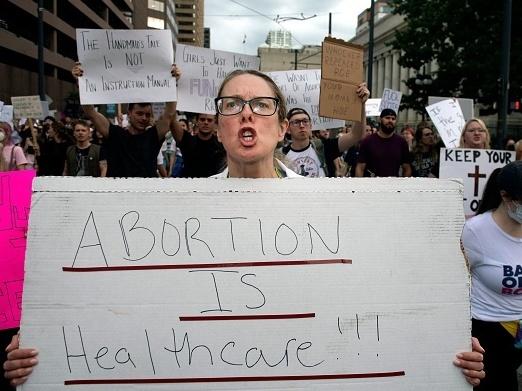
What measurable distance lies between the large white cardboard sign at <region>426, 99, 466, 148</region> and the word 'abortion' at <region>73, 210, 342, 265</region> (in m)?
5.78

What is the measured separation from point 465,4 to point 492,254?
92.6ft

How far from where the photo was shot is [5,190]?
2154 mm

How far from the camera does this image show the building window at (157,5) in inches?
3291

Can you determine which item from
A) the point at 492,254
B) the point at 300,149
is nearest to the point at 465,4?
the point at 300,149

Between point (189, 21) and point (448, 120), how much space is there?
165 metres

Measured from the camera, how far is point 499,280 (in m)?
2.73

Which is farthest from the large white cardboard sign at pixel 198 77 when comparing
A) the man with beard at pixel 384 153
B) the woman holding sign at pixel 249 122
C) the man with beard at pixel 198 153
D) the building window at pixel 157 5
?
the building window at pixel 157 5

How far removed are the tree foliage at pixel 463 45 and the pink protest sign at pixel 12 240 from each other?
2508cm

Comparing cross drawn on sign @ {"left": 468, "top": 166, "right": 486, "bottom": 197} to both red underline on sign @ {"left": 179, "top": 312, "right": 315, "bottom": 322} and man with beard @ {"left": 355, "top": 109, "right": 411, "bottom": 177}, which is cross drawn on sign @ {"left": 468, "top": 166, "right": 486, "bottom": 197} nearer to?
man with beard @ {"left": 355, "top": 109, "right": 411, "bottom": 177}

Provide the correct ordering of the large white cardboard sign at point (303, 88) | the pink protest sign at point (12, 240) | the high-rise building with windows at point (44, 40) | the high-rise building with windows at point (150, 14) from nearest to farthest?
1. the pink protest sign at point (12, 240)
2. the large white cardboard sign at point (303, 88)
3. the high-rise building with windows at point (44, 40)
4. the high-rise building with windows at point (150, 14)

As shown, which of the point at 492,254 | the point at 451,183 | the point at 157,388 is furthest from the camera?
the point at 492,254

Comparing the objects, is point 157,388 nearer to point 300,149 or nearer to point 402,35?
point 300,149

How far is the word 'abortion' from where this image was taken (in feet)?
5.50

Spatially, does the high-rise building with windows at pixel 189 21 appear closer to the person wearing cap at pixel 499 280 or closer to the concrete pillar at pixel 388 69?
the concrete pillar at pixel 388 69
